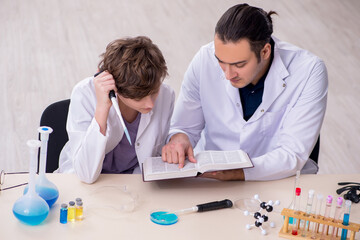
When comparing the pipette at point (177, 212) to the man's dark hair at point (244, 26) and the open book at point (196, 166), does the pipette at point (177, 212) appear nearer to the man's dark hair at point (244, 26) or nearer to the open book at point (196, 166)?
the open book at point (196, 166)

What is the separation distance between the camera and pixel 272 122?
8.04 feet

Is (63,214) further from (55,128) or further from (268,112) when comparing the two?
(268,112)

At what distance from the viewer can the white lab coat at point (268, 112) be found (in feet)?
7.49

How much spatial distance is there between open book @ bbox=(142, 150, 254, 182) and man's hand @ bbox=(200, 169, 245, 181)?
4 cm

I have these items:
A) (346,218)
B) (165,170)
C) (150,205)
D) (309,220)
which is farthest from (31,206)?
(346,218)

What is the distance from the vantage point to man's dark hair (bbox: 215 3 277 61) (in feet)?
7.23

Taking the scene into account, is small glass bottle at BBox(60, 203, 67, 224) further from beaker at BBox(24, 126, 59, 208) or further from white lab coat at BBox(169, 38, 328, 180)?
white lab coat at BBox(169, 38, 328, 180)

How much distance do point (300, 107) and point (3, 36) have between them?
154 inches

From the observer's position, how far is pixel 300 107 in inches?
92.5

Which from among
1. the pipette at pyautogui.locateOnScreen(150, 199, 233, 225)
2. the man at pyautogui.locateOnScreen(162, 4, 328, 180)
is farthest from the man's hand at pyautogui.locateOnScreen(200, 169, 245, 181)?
the pipette at pyautogui.locateOnScreen(150, 199, 233, 225)

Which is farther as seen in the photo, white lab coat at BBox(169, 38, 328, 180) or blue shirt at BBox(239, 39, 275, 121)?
blue shirt at BBox(239, 39, 275, 121)

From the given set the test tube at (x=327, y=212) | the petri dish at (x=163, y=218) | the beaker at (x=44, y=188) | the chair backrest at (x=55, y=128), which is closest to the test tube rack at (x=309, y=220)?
the test tube at (x=327, y=212)

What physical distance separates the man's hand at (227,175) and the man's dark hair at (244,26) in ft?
1.65

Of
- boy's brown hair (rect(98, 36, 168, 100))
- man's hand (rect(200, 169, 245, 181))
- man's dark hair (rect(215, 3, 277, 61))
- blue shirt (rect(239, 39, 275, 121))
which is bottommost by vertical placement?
man's hand (rect(200, 169, 245, 181))
